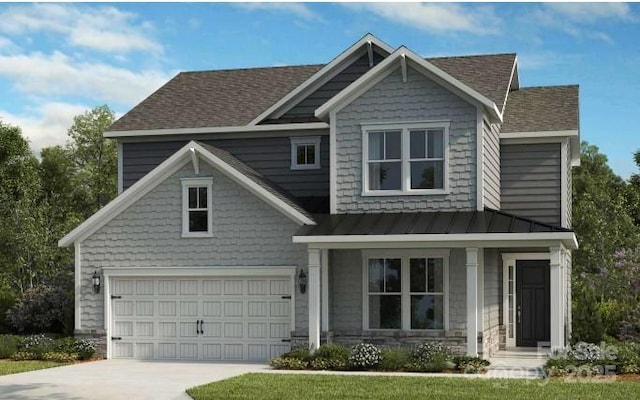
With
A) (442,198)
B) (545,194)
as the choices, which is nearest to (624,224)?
(545,194)

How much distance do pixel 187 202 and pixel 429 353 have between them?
700cm

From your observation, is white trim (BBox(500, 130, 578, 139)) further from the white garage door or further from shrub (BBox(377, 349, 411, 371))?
shrub (BBox(377, 349, 411, 371))

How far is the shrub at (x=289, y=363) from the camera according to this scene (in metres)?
21.1

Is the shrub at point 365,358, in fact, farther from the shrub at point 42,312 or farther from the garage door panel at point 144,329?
the shrub at point 42,312

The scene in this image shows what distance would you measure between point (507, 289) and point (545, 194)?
2738mm

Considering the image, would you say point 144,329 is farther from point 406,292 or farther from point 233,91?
point 233,91

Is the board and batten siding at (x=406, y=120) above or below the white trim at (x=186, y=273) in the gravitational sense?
above

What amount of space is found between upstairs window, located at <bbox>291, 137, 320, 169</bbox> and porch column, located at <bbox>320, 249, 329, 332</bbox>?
410cm

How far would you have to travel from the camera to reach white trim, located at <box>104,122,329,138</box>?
86.0 feet

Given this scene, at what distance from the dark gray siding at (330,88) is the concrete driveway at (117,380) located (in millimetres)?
7726

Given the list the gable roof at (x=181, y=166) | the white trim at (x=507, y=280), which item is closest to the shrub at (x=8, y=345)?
the gable roof at (x=181, y=166)

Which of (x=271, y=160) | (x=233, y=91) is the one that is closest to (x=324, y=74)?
(x=271, y=160)

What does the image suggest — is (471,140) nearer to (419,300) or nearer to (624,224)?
(419,300)

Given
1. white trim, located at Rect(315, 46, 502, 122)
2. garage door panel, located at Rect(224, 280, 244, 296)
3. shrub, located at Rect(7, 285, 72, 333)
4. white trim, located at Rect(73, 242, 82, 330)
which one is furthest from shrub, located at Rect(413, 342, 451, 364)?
shrub, located at Rect(7, 285, 72, 333)
